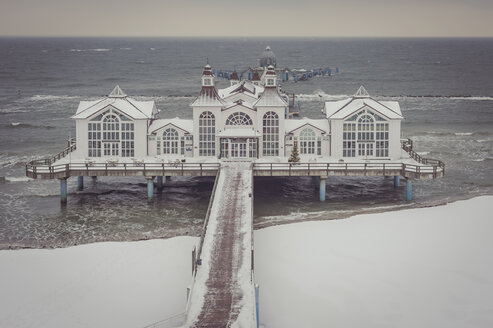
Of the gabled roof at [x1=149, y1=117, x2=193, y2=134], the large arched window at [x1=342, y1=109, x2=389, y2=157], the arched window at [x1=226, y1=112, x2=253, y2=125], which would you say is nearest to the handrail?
the gabled roof at [x1=149, y1=117, x2=193, y2=134]

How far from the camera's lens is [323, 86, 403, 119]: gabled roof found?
51094 mm

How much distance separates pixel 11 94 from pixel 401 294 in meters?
103

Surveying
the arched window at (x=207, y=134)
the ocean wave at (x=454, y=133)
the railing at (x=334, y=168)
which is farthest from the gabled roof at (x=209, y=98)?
the ocean wave at (x=454, y=133)

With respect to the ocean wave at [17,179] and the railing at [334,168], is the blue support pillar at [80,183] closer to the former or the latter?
the ocean wave at [17,179]

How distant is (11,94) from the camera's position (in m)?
121

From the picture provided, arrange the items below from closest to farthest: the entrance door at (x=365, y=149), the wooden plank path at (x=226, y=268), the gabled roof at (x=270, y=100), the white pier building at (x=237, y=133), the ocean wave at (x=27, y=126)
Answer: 1. the wooden plank path at (x=226, y=268)
2. the white pier building at (x=237, y=133)
3. the gabled roof at (x=270, y=100)
4. the entrance door at (x=365, y=149)
5. the ocean wave at (x=27, y=126)

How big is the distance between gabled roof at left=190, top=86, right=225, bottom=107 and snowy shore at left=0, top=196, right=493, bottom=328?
13463 millimetres

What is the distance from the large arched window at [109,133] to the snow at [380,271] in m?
15.9

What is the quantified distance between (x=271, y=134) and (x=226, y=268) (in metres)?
21.7

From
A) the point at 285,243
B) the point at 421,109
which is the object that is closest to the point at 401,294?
the point at 285,243

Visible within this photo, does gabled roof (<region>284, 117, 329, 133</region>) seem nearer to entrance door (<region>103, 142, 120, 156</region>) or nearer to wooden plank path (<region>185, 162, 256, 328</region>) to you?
wooden plank path (<region>185, 162, 256, 328</region>)

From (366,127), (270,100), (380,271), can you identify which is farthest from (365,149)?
(380,271)

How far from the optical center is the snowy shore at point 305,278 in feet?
96.1

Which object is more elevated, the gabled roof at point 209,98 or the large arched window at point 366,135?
the gabled roof at point 209,98
